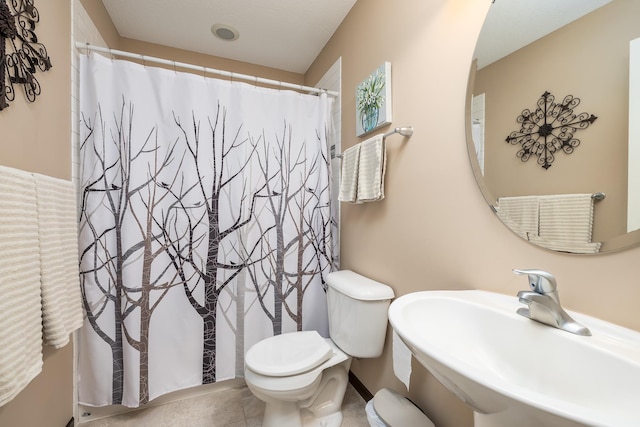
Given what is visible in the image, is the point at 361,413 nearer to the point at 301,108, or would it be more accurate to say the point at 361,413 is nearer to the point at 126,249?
the point at 126,249

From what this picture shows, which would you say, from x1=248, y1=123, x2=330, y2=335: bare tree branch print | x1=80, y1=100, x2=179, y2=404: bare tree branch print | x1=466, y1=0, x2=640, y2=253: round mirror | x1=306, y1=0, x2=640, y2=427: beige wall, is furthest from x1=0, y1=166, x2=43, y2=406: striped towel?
x1=466, y1=0, x2=640, y2=253: round mirror

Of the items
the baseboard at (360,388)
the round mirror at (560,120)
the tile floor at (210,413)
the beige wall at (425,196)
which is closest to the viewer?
the round mirror at (560,120)

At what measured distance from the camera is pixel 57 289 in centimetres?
102

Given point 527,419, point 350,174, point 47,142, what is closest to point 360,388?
point 350,174

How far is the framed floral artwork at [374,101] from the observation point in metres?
1.34

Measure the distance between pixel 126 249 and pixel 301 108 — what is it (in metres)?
1.29

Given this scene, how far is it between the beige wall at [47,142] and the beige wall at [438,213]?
1461 mm

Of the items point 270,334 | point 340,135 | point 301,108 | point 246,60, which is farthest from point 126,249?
point 246,60

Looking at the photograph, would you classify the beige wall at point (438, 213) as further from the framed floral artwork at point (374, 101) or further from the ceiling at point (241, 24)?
the ceiling at point (241, 24)

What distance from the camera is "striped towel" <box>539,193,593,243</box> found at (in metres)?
0.68

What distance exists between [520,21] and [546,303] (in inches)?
32.1

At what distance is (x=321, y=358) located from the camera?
50.8 inches

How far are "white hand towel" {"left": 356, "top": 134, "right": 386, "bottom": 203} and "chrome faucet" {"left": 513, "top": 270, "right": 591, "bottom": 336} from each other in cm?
74

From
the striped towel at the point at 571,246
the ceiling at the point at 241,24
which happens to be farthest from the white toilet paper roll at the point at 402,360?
the ceiling at the point at 241,24
